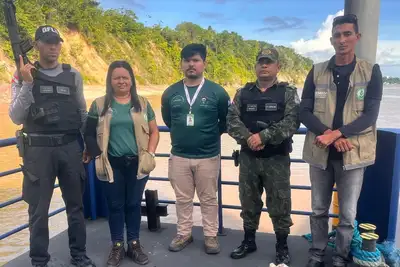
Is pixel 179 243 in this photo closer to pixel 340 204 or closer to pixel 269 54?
pixel 340 204

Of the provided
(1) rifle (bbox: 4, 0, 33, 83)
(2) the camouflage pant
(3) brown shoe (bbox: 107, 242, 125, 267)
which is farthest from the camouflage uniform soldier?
(1) rifle (bbox: 4, 0, 33, 83)

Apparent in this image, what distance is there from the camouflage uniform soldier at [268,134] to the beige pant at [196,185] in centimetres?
30

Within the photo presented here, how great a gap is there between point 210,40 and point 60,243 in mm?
64606

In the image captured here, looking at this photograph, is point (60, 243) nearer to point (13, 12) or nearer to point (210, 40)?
point (13, 12)

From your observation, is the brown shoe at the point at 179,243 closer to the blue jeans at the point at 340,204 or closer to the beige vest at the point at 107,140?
the beige vest at the point at 107,140

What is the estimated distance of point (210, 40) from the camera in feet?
215

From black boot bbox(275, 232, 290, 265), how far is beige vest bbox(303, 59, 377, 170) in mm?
724

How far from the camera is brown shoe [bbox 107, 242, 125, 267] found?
305cm

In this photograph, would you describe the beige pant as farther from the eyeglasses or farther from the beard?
the eyeglasses

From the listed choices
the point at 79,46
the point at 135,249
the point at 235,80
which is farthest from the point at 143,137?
the point at 235,80

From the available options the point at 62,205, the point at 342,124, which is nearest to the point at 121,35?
the point at 62,205

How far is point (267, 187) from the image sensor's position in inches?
117

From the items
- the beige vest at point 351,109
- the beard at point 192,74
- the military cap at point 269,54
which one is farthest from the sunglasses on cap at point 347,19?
the beard at point 192,74

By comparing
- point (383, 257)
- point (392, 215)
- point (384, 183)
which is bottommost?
point (383, 257)
